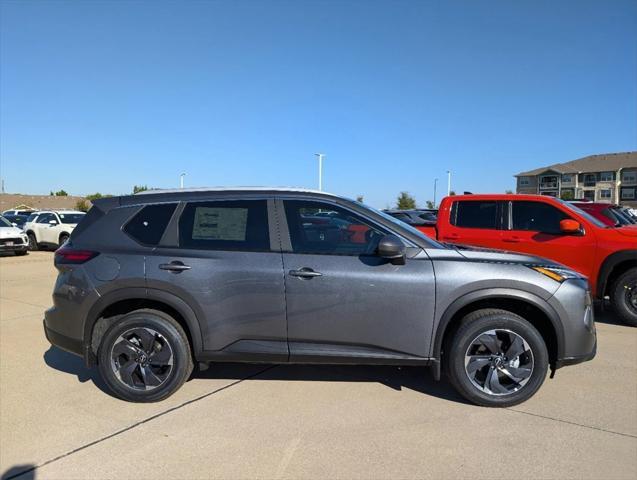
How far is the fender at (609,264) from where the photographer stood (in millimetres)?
6113

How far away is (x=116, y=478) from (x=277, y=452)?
38.5 inches

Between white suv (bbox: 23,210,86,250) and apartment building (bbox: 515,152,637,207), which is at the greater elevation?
apartment building (bbox: 515,152,637,207)

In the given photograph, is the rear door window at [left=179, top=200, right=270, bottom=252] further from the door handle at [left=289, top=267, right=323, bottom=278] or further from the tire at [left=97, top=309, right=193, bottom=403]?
the tire at [left=97, top=309, right=193, bottom=403]

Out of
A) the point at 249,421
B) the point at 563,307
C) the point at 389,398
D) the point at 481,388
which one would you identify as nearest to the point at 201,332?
the point at 249,421

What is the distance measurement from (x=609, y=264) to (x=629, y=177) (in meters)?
79.5

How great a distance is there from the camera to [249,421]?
3.46 meters

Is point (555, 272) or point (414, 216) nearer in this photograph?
point (555, 272)

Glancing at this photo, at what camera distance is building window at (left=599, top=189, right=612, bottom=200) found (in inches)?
2836

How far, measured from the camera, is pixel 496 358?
3611 mm

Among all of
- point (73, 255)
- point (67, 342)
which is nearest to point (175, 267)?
point (73, 255)

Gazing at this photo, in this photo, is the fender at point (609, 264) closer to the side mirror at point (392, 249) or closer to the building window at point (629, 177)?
the side mirror at point (392, 249)

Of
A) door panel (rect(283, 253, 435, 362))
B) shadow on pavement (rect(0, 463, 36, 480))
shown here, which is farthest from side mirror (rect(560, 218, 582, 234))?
shadow on pavement (rect(0, 463, 36, 480))

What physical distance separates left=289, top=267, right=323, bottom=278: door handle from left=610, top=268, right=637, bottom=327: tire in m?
4.85

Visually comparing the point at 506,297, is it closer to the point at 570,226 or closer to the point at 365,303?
the point at 365,303
